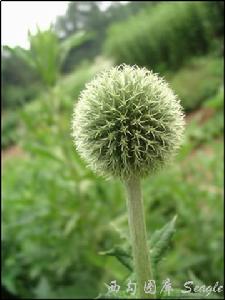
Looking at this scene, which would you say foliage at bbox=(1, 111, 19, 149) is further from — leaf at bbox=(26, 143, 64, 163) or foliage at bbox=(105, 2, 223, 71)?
foliage at bbox=(105, 2, 223, 71)

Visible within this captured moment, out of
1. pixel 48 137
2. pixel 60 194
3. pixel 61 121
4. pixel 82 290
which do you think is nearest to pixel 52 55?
pixel 61 121

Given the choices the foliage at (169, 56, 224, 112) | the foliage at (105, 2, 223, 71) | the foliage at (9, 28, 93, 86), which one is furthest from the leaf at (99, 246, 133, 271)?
the foliage at (105, 2, 223, 71)

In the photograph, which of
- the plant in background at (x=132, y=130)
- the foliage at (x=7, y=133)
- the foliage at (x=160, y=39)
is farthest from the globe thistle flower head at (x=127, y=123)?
the foliage at (x=160, y=39)

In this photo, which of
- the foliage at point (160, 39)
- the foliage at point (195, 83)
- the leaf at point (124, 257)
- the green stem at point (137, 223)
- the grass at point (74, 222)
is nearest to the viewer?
the green stem at point (137, 223)

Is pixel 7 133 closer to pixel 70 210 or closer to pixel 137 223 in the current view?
pixel 70 210

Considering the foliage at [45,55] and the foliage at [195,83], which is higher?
the foliage at [195,83]

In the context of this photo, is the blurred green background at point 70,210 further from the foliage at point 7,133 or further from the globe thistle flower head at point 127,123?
the globe thistle flower head at point 127,123

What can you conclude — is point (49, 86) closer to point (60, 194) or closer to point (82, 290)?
point (60, 194)
